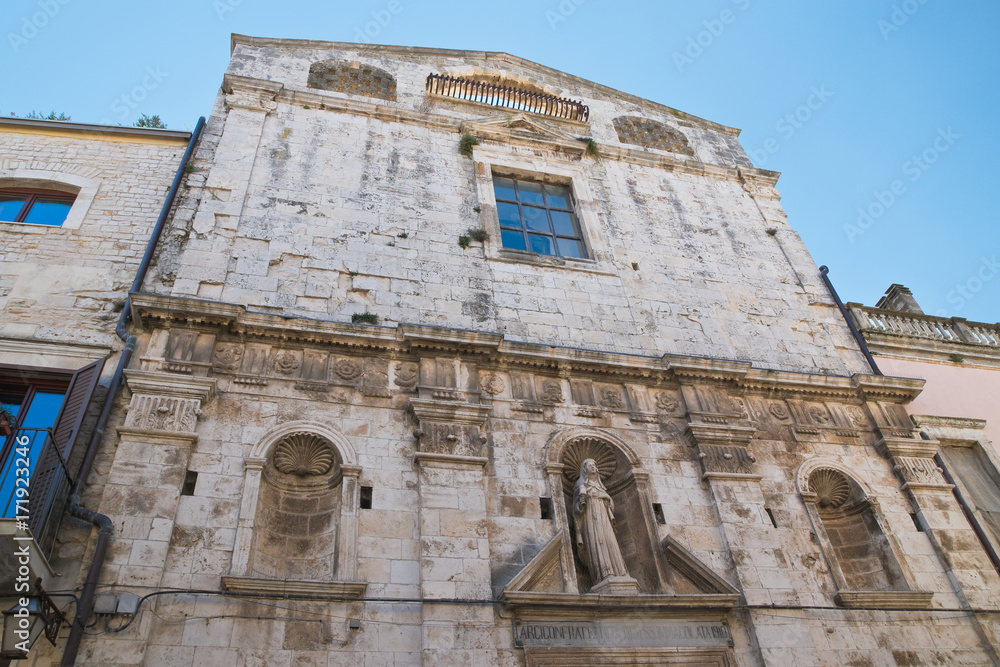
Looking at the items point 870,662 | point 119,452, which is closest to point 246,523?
point 119,452

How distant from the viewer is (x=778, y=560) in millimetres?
7980

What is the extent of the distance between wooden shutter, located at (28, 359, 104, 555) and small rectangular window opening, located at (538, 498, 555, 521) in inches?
182

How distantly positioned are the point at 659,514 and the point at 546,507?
1366 mm

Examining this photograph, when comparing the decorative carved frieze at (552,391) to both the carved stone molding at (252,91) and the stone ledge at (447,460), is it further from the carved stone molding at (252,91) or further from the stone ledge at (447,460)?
the carved stone molding at (252,91)

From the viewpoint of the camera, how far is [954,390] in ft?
37.2

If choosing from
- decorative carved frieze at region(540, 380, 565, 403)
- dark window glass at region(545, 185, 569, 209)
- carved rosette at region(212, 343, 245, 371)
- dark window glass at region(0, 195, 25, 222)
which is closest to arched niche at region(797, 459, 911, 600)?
decorative carved frieze at region(540, 380, 565, 403)

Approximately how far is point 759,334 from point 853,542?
3.17 m

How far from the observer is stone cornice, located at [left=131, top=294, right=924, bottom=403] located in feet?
26.1

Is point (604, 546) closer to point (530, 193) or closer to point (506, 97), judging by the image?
point (530, 193)

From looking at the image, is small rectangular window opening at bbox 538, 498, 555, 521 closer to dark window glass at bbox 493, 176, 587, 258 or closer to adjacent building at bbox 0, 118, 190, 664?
dark window glass at bbox 493, 176, 587, 258

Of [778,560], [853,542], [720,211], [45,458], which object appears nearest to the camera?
[45,458]

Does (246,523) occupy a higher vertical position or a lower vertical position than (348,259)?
lower

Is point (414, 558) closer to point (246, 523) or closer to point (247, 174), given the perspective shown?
point (246, 523)

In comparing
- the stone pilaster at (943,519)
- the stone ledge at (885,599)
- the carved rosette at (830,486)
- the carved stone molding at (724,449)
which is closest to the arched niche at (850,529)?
the carved rosette at (830,486)
